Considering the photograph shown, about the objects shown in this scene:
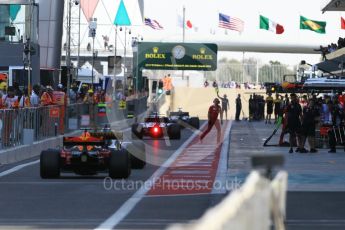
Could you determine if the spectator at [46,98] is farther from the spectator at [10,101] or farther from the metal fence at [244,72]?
the metal fence at [244,72]

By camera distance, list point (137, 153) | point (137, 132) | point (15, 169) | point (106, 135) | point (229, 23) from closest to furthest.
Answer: point (106, 135)
point (137, 153)
point (15, 169)
point (137, 132)
point (229, 23)

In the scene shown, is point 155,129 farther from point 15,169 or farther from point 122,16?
point 122,16

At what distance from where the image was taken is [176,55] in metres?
74.9

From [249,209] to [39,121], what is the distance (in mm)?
26174

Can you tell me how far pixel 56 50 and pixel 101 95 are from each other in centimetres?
1058

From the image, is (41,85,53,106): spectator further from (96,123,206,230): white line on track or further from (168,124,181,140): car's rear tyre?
(96,123,206,230): white line on track

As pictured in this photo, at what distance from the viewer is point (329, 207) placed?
16.1 m

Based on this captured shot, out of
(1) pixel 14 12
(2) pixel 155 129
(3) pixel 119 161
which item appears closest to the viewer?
(3) pixel 119 161

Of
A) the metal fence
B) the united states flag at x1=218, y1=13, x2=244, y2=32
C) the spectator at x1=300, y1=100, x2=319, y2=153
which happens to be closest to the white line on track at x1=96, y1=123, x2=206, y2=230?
the spectator at x1=300, y1=100, x2=319, y2=153

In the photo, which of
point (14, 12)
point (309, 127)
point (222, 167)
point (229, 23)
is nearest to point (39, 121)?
point (309, 127)

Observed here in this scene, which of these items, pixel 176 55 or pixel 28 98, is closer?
pixel 28 98

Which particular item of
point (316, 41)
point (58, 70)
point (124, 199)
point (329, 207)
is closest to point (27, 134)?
point (124, 199)

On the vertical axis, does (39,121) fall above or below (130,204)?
above

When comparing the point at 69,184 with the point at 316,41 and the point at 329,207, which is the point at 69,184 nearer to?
the point at 329,207
